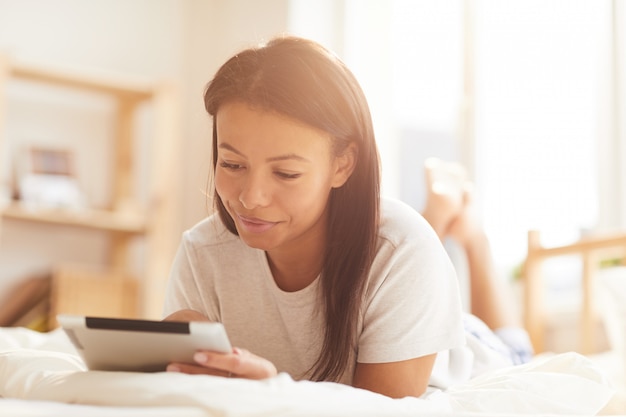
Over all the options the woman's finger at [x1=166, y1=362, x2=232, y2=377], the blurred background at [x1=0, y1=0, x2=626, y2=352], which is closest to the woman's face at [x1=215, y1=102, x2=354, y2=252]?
the woman's finger at [x1=166, y1=362, x2=232, y2=377]

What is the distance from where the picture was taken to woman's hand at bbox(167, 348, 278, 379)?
0.83 m

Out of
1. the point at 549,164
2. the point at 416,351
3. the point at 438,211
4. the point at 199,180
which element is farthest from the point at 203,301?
the point at 199,180

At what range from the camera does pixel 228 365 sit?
2.72 ft

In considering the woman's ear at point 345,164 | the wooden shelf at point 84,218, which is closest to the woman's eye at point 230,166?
the woman's ear at point 345,164

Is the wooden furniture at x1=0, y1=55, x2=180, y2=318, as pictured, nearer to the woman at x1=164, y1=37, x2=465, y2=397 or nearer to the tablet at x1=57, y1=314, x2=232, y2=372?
the woman at x1=164, y1=37, x2=465, y2=397

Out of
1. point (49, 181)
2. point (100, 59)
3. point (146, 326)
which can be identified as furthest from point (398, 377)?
point (100, 59)

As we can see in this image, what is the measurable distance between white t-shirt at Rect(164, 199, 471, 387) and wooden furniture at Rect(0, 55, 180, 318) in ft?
5.88

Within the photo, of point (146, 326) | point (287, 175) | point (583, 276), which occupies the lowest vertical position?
point (583, 276)

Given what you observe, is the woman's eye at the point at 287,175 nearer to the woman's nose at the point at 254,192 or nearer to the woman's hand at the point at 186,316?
the woman's nose at the point at 254,192

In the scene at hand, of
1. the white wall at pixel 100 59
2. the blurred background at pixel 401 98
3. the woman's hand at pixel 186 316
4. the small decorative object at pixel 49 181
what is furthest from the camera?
the white wall at pixel 100 59

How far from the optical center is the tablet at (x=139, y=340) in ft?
2.58

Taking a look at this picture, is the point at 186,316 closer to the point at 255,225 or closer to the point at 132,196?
the point at 255,225

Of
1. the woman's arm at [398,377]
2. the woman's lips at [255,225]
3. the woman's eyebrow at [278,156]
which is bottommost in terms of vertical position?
the woman's arm at [398,377]

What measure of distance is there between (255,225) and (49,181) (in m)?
2.13
